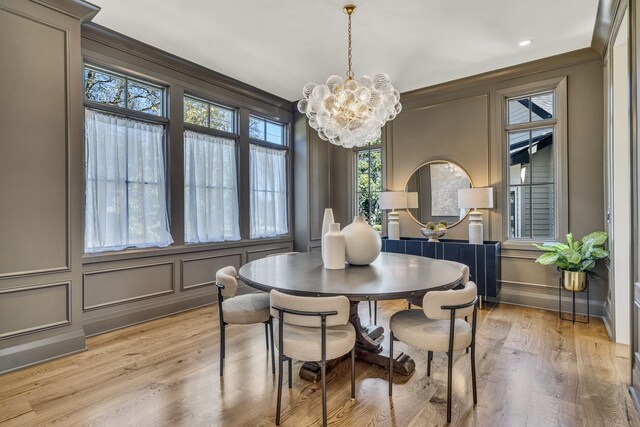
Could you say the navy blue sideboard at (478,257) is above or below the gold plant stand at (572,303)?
above

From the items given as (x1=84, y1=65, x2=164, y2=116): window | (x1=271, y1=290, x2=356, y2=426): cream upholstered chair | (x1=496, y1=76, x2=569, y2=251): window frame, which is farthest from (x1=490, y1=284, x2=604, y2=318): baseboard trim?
(x1=84, y1=65, x2=164, y2=116): window

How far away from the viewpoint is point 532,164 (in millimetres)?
4160

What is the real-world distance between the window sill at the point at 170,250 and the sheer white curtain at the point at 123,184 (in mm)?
65

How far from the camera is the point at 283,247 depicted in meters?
5.40

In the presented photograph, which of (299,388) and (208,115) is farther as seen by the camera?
(208,115)

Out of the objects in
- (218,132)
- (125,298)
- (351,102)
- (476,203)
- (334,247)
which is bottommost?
(125,298)

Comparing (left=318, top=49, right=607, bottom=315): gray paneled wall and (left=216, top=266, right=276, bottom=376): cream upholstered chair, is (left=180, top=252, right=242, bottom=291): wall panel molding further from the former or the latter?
(left=318, top=49, right=607, bottom=315): gray paneled wall

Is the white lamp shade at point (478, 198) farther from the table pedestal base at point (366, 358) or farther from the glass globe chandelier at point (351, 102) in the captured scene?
the table pedestal base at point (366, 358)

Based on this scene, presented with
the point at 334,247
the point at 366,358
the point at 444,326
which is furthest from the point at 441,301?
the point at 366,358

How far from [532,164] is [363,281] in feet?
10.8

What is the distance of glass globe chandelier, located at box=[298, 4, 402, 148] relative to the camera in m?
2.91

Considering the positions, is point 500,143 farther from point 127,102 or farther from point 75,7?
point 75,7

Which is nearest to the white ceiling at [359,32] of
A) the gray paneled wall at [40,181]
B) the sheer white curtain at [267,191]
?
Answer: the gray paneled wall at [40,181]

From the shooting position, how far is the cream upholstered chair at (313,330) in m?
1.77
